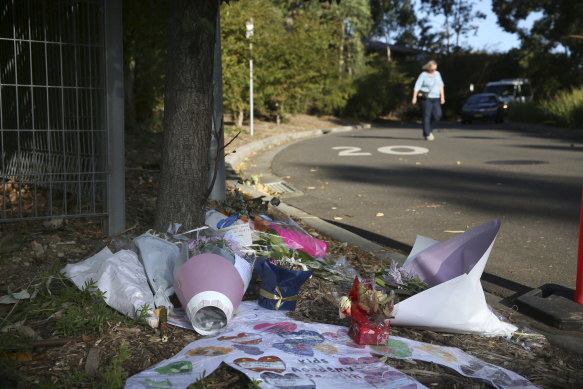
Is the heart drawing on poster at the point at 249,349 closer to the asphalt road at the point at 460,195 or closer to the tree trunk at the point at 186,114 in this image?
the tree trunk at the point at 186,114

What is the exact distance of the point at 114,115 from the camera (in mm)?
3857

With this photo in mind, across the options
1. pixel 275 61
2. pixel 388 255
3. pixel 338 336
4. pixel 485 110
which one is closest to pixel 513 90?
pixel 485 110

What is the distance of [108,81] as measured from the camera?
3.80 metres

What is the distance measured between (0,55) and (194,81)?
2.67m

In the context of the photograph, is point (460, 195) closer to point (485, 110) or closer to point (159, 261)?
point (159, 261)

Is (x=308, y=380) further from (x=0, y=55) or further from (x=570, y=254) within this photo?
(x=0, y=55)

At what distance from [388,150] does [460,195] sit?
5.39 metres

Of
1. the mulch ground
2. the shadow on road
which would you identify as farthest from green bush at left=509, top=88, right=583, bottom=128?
the mulch ground

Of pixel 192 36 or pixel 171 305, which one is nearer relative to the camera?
pixel 171 305

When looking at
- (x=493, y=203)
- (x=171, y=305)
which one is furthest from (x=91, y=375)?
(x=493, y=203)

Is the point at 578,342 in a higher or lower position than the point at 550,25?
lower

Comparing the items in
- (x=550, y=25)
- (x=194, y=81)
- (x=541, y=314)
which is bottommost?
(x=541, y=314)

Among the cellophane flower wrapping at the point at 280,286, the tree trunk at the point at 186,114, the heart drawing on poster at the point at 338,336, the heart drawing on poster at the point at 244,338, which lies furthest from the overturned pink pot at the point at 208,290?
the tree trunk at the point at 186,114

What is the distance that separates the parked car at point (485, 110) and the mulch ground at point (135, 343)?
22203 mm
